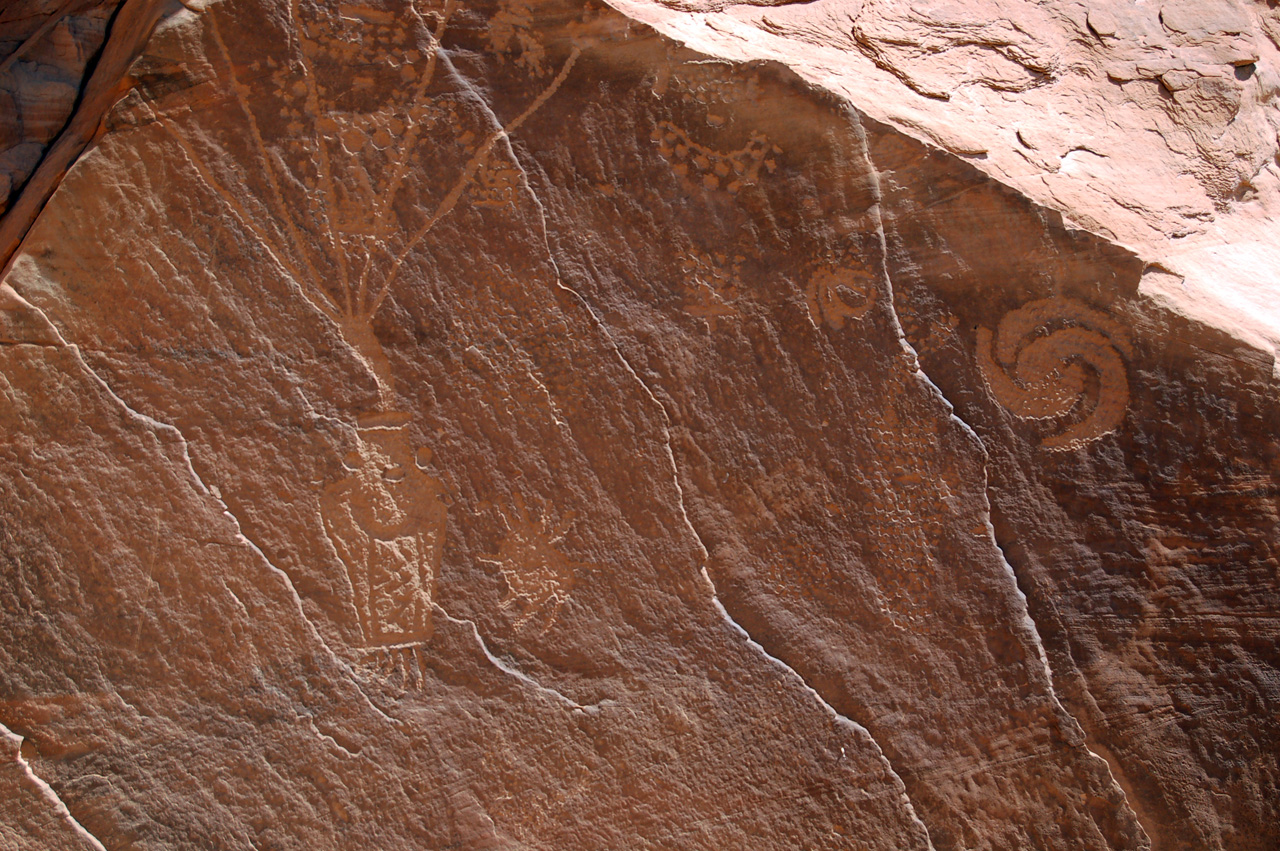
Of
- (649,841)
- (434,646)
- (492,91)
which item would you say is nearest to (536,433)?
(434,646)

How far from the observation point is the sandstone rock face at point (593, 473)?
1.17m

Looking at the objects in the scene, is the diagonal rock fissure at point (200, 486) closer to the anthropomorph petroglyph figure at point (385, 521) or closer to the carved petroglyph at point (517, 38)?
the anthropomorph petroglyph figure at point (385, 521)

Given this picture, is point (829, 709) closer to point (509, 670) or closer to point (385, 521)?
point (509, 670)

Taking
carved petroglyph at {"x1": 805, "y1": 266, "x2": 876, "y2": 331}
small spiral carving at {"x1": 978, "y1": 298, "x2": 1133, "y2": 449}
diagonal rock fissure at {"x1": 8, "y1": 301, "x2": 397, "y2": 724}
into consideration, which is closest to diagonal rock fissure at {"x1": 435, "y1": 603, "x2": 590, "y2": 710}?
diagonal rock fissure at {"x1": 8, "y1": 301, "x2": 397, "y2": 724}

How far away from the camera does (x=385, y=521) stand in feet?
3.96

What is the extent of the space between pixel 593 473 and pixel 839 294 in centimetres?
47

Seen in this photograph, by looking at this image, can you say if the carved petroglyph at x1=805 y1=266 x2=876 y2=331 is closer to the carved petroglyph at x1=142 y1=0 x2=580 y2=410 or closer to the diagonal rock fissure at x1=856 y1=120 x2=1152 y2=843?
the diagonal rock fissure at x1=856 y1=120 x2=1152 y2=843

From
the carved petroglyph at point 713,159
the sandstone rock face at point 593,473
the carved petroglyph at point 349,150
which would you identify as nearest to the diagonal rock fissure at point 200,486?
the sandstone rock face at point 593,473

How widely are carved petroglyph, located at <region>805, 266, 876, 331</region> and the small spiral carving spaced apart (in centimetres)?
18

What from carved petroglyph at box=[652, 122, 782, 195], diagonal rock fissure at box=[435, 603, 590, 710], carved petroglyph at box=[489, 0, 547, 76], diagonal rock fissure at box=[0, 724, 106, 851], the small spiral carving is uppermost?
carved petroglyph at box=[489, 0, 547, 76]

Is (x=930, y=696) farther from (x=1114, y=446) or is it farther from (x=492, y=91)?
(x=492, y=91)

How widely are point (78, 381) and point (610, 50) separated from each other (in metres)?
0.93

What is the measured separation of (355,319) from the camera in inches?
47.2

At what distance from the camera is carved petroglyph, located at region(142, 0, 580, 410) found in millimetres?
1160
